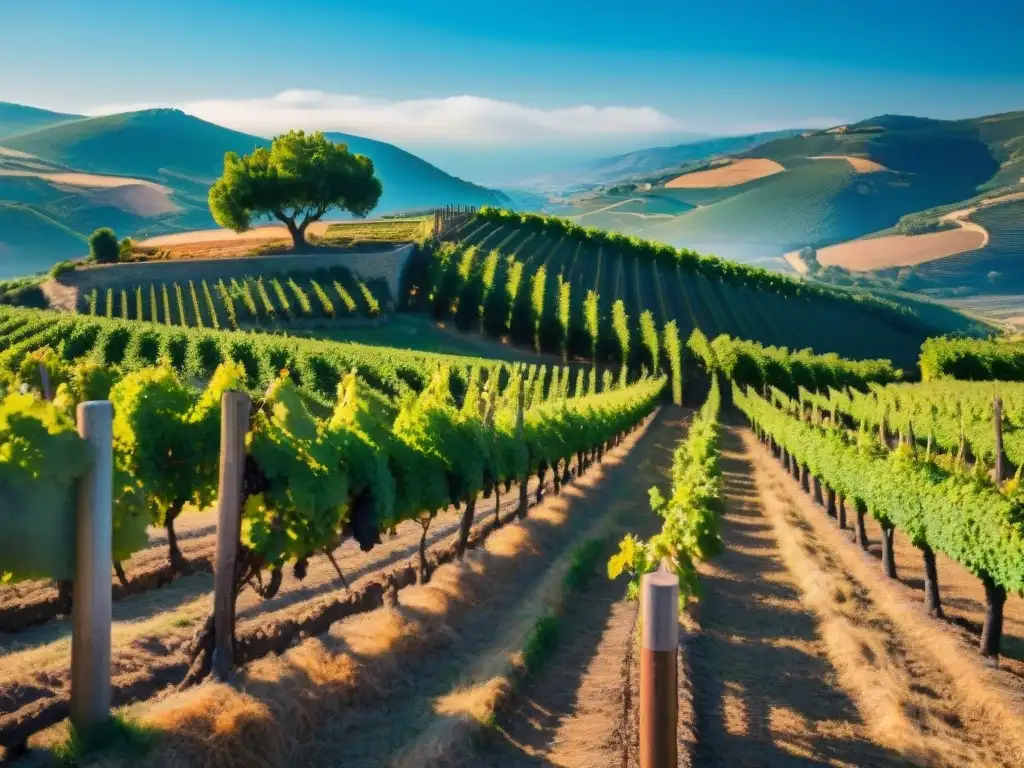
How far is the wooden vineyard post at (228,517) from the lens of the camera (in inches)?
297

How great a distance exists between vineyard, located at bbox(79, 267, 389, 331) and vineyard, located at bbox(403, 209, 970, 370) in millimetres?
7677

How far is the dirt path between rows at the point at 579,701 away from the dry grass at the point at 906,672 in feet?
8.11

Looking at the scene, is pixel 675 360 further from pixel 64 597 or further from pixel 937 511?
pixel 64 597

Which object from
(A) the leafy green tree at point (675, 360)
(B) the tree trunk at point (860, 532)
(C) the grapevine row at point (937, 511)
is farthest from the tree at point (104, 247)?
(B) the tree trunk at point (860, 532)

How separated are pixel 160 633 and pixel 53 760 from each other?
420 cm

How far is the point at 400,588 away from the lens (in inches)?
514

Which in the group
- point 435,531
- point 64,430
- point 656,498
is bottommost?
point 435,531

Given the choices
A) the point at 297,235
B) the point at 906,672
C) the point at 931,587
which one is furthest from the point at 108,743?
the point at 297,235

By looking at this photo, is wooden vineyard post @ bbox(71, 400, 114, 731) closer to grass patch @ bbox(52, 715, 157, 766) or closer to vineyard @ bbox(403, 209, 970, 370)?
grass patch @ bbox(52, 715, 157, 766)

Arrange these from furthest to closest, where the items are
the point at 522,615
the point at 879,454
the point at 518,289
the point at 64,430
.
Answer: the point at 518,289, the point at 879,454, the point at 522,615, the point at 64,430

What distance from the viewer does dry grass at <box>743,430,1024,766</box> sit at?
8820 mm

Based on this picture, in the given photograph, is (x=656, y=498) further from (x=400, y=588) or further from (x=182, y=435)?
(x=182, y=435)

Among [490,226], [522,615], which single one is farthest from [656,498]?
[490,226]

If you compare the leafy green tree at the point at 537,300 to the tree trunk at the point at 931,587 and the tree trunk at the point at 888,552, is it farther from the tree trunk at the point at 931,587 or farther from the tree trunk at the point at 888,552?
the tree trunk at the point at 931,587
